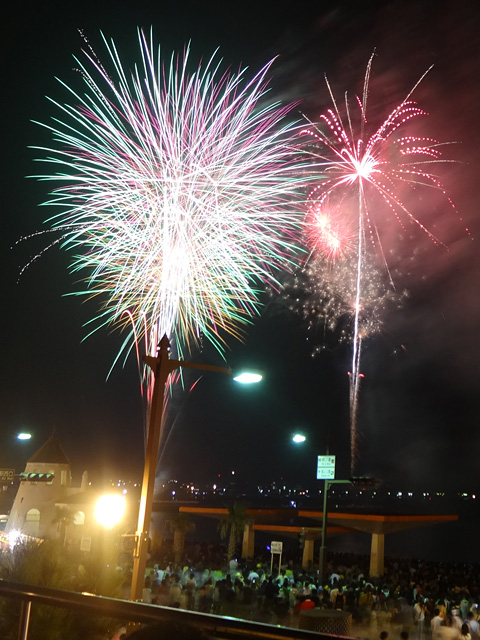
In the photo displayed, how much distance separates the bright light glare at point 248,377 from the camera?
36.5 feet

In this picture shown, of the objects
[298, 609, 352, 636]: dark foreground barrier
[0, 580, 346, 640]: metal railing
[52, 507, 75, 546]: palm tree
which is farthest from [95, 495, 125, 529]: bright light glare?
[52, 507, 75, 546]: palm tree

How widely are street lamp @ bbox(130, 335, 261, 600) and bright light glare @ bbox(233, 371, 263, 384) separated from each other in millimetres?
689

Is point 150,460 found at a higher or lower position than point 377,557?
higher

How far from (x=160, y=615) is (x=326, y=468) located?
23478mm

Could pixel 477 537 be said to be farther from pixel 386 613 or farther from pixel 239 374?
pixel 239 374

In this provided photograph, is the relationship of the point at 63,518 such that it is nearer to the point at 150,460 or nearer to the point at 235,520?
the point at 235,520

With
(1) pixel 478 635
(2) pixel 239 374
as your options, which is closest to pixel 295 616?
(1) pixel 478 635

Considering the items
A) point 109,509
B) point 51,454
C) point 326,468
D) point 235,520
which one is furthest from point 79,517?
point 109,509

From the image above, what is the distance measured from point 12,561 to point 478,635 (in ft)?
35.3

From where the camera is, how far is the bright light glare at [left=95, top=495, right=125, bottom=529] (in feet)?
50.7

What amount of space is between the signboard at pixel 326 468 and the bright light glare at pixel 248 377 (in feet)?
48.1

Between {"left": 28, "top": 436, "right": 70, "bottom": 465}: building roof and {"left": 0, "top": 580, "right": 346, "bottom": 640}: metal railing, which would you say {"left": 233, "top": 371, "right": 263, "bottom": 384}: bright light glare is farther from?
{"left": 28, "top": 436, "right": 70, "bottom": 465}: building roof

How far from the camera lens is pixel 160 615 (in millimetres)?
2713

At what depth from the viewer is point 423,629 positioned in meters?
16.6
